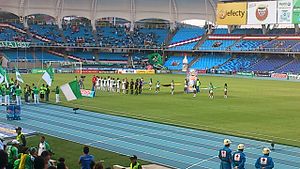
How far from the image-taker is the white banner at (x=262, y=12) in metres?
71.4

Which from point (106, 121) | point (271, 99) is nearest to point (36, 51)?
point (271, 99)

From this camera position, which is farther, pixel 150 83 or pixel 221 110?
pixel 150 83

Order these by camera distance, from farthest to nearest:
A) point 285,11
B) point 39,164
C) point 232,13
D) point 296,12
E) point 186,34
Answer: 1. point 186,34
2. point 232,13
3. point 285,11
4. point 296,12
5. point 39,164

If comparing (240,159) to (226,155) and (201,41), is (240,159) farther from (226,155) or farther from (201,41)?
(201,41)

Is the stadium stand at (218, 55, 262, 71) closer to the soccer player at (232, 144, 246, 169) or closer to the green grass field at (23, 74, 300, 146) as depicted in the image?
the green grass field at (23, 74, 300, 146)

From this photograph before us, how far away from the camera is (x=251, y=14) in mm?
74062

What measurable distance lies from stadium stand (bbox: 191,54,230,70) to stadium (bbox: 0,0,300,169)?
417 mm

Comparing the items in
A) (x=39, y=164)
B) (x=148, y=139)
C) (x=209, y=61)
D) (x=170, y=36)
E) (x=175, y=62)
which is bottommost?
(x=148, y=139)

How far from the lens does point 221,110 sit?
30953 mm

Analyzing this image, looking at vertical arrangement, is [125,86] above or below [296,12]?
below

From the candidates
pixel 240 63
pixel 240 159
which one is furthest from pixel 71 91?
pixel 240 63

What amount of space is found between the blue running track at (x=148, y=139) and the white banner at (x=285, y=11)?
47581 mm

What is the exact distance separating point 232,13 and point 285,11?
29.8 ft

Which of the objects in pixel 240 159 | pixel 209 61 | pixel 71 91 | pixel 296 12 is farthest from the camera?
pixel 209 61
